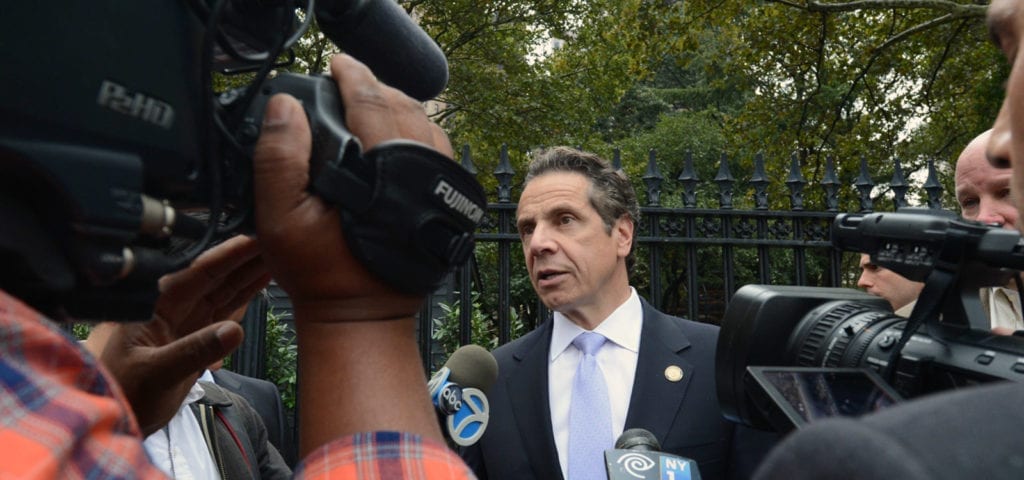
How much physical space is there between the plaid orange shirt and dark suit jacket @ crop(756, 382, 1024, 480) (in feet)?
1.76

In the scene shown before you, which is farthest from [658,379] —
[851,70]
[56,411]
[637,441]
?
[851,70]

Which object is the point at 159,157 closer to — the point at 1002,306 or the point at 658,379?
the point at 658,379

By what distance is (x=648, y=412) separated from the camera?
3262mm

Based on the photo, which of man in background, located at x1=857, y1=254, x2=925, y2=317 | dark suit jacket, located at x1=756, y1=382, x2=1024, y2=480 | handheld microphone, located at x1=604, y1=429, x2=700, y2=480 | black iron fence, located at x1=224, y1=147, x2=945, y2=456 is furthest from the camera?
black iron fence, located at x1=224, y1=147, x2=945, y2=456

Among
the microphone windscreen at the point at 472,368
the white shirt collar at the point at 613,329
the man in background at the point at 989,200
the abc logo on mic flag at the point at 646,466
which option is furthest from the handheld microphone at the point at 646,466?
the man in background at the point at 989,200

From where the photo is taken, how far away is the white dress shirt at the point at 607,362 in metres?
3.30

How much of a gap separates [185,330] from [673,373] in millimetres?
2193

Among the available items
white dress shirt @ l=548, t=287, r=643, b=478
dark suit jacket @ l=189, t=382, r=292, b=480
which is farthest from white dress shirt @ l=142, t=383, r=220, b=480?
white dress shirt @ l=548, t=287, r=643, b=478

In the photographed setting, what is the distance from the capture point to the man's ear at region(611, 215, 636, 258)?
12.9 feet

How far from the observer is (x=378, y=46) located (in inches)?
51.9

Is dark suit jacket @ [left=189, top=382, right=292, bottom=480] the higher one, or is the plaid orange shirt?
the plaid orange shirt

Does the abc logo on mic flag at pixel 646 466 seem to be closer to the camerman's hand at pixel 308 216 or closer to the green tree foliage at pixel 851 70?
the camerman's hand at pixel 308 216

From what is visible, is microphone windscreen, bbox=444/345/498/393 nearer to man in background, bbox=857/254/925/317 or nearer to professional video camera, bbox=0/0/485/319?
professional video camera, bbox=0/0/485/319

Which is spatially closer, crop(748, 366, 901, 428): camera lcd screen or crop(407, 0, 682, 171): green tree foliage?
crop(748, 366, 901, 428): camera lcd screen
